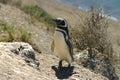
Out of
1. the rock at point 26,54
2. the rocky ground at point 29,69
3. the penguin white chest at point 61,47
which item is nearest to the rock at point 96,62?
the rocky ground at point 29,69

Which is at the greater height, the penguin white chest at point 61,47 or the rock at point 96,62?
the penguin white chest at point 61,47

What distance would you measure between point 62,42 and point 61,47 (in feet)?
A: 0.57

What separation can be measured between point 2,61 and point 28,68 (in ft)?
1.83

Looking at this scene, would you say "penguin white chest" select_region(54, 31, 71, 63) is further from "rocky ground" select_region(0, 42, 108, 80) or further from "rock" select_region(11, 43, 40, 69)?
"rock" select_region(11, 43, 40, 69)

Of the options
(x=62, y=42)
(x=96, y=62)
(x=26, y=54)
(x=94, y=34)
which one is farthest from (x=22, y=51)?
(x=94, y=34)

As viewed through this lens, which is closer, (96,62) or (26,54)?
(26,54)

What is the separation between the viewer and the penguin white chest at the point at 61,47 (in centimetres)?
938

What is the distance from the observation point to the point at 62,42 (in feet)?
31.0

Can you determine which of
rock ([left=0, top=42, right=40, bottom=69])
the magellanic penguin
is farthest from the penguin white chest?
rock ([left=0, top=42, right=40, bottom=69])

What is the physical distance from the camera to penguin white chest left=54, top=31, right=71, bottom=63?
9.38m

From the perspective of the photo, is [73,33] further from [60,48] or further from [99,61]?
[60,48]

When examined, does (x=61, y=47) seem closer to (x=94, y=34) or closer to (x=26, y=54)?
(x=26, y=54)

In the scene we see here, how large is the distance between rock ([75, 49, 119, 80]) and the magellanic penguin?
8.26ft

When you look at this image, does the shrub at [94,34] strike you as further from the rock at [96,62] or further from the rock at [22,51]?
the rock at [22,51]
